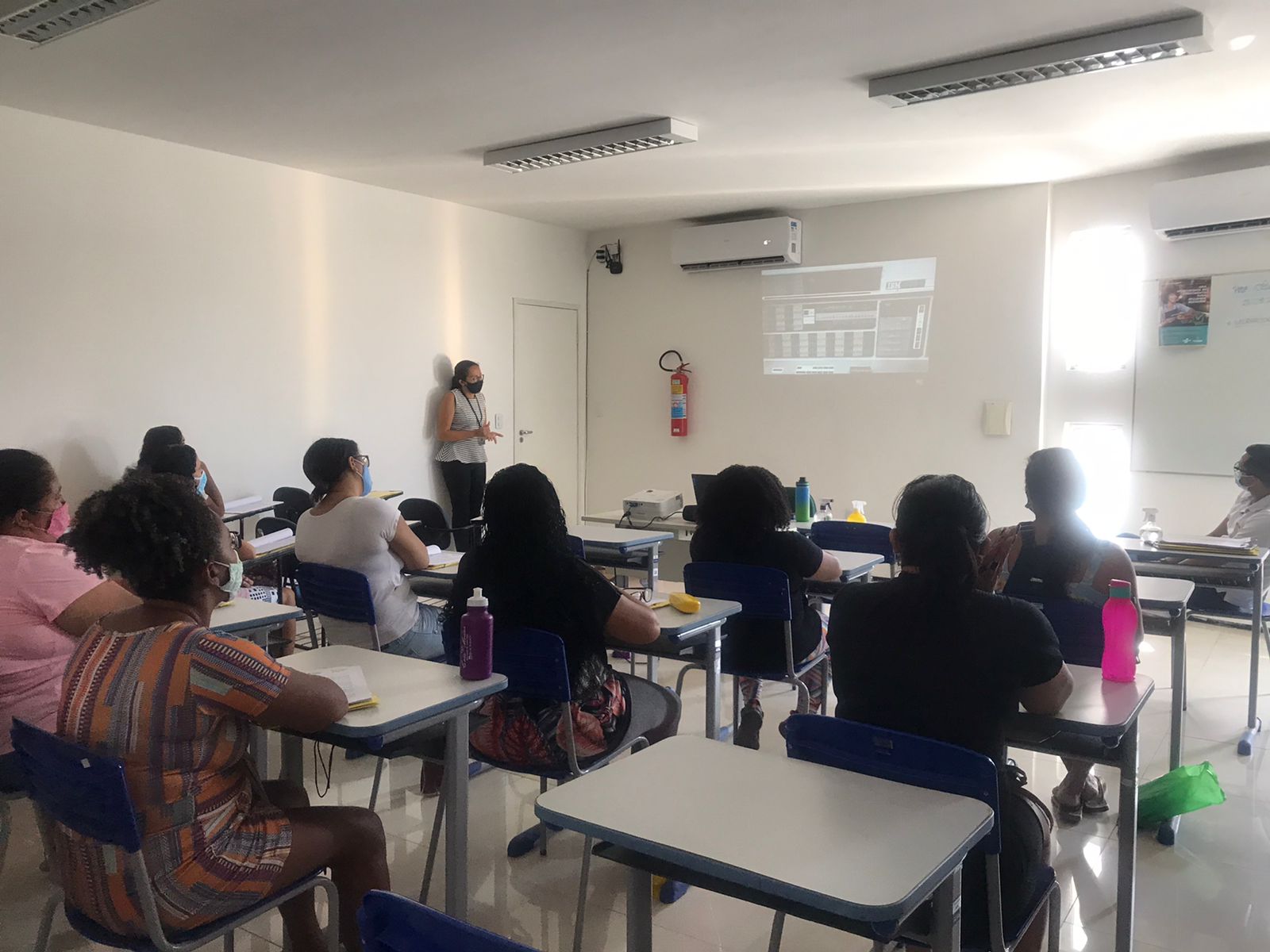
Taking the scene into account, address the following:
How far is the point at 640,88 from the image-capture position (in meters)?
4.23

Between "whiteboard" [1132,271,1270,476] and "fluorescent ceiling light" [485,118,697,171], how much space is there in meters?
3.09

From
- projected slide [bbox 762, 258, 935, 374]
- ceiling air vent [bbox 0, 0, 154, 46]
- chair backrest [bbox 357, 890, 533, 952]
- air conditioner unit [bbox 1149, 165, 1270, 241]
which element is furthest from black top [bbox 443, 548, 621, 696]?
projected slide [bbox 762, 258, 935, 374]

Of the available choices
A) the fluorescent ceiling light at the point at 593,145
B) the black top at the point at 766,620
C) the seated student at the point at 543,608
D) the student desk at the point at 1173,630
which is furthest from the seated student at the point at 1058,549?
the fluorescent ceiling light at the point at 593,145

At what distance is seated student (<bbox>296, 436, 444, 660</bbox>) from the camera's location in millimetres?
3176

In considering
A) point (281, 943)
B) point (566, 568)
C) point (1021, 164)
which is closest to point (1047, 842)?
point (566, 568)

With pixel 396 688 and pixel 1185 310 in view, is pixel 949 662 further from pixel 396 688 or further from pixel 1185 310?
pixel 1185 310

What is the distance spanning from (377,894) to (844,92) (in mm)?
4063

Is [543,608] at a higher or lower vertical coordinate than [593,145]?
lower

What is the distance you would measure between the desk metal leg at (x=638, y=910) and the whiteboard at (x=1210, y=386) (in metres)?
5.27

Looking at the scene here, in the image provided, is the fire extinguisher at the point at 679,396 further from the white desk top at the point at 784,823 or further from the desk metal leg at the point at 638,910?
the desk metal leg at the point at 638,910

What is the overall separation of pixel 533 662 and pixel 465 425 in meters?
4.65

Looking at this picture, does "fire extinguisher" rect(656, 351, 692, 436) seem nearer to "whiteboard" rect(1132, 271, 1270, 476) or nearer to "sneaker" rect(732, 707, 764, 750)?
"whiteboard" rect(1132, 271, 1270, 476)

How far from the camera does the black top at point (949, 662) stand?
5.68 feet

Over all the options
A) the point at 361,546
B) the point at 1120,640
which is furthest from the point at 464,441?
the point at 1120,640
